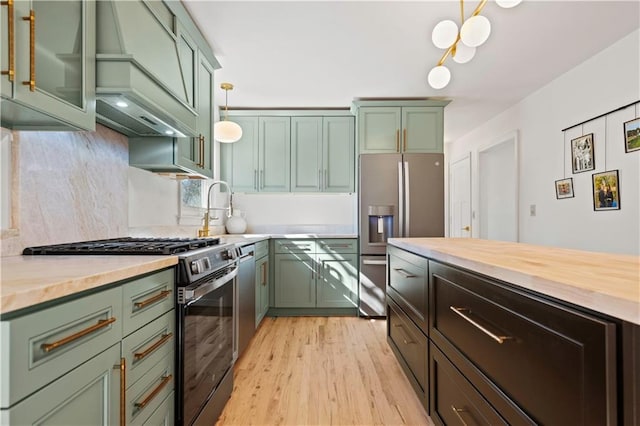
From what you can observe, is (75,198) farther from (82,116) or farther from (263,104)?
(263,104)

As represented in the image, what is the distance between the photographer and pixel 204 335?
5.04 feet

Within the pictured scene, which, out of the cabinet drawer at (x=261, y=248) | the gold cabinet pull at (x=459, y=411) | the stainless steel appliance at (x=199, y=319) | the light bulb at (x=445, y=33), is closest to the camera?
the gold cabinet pull at (x=459, y=411)

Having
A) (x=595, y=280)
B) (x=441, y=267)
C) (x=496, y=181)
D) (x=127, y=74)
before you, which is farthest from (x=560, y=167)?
(x=127, y=74)

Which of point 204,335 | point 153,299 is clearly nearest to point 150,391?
point 153,299

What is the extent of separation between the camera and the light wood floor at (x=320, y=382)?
178cm

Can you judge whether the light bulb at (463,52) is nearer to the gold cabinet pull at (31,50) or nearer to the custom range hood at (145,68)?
the custom range hood at (145,68)

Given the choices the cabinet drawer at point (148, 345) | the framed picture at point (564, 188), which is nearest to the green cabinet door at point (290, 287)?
the cabinet drawer at point (148, 345)

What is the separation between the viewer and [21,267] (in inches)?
37.6

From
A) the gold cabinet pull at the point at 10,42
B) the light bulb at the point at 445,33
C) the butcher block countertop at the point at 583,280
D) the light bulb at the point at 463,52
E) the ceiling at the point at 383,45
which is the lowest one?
the butcher block countertop at the point at 583,280

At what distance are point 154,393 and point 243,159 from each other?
3.12 metres

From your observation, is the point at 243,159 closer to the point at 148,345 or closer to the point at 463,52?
the point at 463,52

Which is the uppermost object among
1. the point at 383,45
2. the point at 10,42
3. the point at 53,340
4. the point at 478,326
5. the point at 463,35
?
the point at 383,45

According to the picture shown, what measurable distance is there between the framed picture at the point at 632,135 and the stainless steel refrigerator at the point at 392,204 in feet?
4.77

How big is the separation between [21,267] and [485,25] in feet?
6.46
